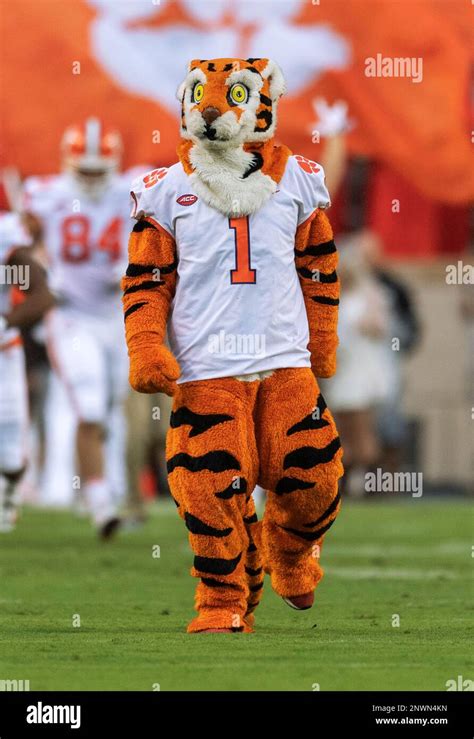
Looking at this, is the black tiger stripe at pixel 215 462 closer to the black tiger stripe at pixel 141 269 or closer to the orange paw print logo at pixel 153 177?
the black tiger stripe at pixel 141 269

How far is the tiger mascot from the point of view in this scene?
611 cm

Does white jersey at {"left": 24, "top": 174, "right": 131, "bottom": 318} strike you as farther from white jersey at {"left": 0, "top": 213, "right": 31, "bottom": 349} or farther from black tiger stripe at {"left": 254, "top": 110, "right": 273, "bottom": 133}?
black tiger stripe at {"left": 254, "top": 110, "right": 273, "bottom": 133}

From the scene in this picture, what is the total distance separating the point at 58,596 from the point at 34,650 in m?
1.75

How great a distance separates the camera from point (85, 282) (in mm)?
11586

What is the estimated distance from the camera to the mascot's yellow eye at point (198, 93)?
6285 mm

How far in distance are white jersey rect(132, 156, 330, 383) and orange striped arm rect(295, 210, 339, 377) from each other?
0.45 feet

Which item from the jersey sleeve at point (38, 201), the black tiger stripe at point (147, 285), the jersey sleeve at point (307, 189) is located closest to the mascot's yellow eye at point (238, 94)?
the jersey sleeve at point (307, 189)

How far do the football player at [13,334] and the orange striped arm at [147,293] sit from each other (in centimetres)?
352

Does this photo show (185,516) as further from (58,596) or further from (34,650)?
(58,596)

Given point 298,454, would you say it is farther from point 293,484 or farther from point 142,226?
point 142,226

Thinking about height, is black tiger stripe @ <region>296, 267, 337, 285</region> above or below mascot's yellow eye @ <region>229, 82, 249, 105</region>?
below

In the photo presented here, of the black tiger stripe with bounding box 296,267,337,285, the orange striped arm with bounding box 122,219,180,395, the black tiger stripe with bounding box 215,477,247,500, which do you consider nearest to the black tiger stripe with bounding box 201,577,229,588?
the black tiger stripe with bounding box 215,477,247,500

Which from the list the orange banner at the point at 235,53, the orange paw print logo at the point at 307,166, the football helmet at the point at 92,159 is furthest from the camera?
the orange banner at the point at 235,53

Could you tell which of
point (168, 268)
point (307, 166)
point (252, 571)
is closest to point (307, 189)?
point (307, 166)
